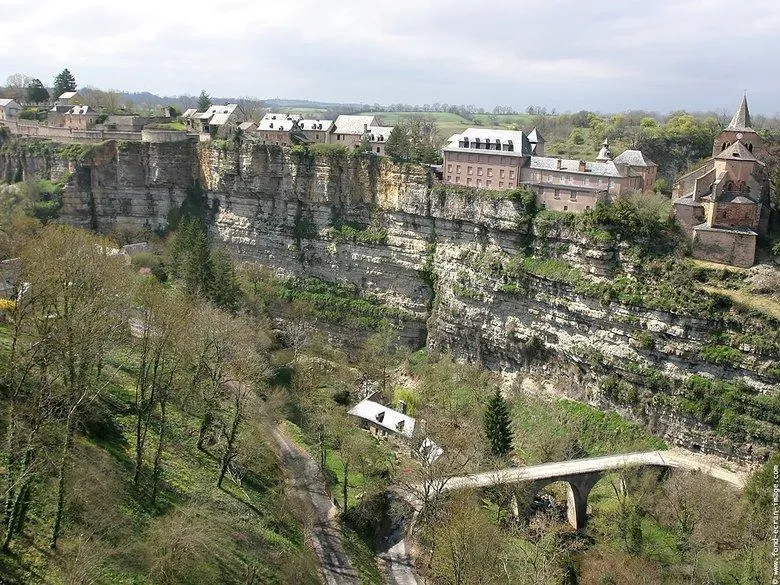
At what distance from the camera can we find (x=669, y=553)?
29453 mm

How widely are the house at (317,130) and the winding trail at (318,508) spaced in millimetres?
30517

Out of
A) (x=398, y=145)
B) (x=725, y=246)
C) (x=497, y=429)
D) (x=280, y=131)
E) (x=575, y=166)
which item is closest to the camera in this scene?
(x=497, y=429)

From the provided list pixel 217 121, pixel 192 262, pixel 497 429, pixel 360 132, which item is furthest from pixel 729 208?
pixel 217 121

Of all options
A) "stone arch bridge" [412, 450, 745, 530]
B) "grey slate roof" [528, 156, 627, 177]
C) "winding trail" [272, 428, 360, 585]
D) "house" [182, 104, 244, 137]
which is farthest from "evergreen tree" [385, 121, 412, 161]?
"stone arch bridge" [412, 450, 745, 530]

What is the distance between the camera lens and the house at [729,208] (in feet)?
119

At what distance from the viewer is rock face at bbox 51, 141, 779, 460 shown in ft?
119

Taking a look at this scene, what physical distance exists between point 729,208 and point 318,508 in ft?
88.8

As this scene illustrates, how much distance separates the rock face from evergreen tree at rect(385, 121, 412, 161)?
4.22ft

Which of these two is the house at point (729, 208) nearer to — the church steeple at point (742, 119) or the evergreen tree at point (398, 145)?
the church steeple at point (742, 119)

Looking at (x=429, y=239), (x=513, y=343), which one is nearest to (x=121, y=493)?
(x=513, y=343)

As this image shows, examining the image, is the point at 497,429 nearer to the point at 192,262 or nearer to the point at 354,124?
the point at 192,262

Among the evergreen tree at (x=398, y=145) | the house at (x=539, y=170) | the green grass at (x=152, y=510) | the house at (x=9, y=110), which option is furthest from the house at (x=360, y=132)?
the house at (x=9, y=110)

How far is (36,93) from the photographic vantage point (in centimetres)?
7462

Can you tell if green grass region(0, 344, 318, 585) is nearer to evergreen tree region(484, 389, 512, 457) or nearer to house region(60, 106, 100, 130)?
evergreen tree region(484, 389, 512, 457)
